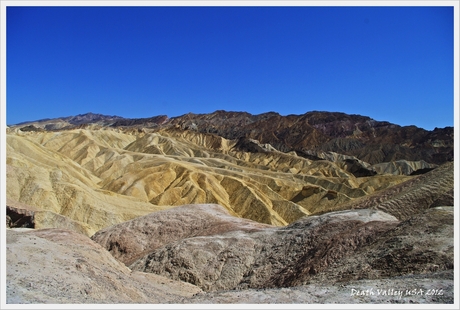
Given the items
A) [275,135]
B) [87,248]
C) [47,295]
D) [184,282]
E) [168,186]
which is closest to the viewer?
[47,295]

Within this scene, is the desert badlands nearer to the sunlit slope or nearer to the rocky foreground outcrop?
the rocky foreground outcrop

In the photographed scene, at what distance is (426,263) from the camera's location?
1190 centimetres

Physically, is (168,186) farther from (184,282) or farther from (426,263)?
(426,263)

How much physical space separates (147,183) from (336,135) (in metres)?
130

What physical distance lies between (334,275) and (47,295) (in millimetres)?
8523

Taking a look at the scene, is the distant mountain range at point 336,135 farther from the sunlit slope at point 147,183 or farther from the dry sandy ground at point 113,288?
the dry sandy ground at point 113,288

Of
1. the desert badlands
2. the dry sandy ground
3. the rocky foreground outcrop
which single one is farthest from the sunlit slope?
the dry sandy ground

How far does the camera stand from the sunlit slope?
36.1 m

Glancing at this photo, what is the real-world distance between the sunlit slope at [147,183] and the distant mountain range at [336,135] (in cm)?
3876

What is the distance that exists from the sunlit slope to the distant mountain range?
38.8 metres

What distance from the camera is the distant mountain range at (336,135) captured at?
129m

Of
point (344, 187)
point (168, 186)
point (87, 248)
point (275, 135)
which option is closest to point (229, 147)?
point (275, 135)

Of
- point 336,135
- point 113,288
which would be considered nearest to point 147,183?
point 113,288

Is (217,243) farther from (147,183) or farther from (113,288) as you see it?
(147,183)
